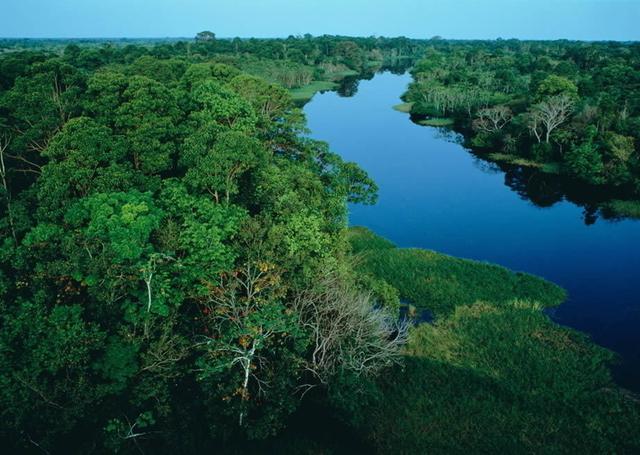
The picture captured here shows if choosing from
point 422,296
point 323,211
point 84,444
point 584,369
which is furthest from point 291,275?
point 584,369

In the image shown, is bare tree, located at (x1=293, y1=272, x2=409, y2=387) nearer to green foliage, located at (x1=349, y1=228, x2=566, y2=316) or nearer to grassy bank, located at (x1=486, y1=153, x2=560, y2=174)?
green foliage, located at (x1=349, y1=228, x2=566, y2=316)

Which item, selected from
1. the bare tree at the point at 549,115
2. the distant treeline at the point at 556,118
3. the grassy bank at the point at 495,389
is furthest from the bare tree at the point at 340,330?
the bare tree at the point at 549,115

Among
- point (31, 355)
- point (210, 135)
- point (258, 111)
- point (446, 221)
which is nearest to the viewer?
point (31, 355)

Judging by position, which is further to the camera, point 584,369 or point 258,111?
point 258,111

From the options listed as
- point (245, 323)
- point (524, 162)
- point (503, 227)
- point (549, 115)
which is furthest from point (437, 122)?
point (245, 323)

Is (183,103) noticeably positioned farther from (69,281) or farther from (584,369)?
(584,369)

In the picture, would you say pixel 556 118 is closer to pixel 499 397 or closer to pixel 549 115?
pixel 549 115

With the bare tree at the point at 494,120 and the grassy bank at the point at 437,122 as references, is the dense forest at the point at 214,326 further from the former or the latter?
the grassy bank at the point at 437,122
